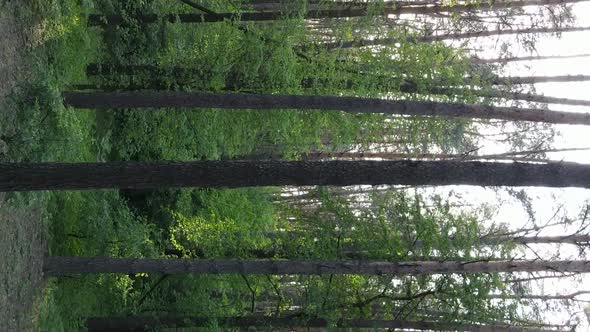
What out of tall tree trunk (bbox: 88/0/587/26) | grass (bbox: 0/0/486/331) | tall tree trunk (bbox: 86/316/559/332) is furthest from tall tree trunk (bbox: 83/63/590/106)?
tall tree trunk (bbox: 86/316/559/332)

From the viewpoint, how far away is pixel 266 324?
1286 centimetres

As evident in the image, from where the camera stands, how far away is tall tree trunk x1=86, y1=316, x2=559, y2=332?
1241 cm

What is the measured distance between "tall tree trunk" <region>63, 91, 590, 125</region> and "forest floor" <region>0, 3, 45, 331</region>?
158 cm

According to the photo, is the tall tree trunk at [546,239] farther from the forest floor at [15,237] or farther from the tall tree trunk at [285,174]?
the forest floor at [15,237]

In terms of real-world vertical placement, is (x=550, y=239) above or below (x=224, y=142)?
below

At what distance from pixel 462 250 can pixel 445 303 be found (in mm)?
1041

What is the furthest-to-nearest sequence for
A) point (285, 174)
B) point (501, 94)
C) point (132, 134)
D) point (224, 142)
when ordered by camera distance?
point (224, 142) < point (132, 134) < point (501, 94) < point (285, 174)

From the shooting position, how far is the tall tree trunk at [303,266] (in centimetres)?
1071

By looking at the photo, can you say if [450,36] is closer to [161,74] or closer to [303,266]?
[161,74]

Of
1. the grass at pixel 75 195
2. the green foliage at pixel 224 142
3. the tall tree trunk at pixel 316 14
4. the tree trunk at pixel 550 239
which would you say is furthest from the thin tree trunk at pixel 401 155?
the tall tree trunk at pixel 316 14

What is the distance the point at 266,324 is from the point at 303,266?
2693mm

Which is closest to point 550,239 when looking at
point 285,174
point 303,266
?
point 303,266

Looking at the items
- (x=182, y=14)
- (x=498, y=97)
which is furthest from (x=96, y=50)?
(x=498, y=97)

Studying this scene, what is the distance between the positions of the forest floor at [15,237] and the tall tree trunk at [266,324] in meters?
3.35
